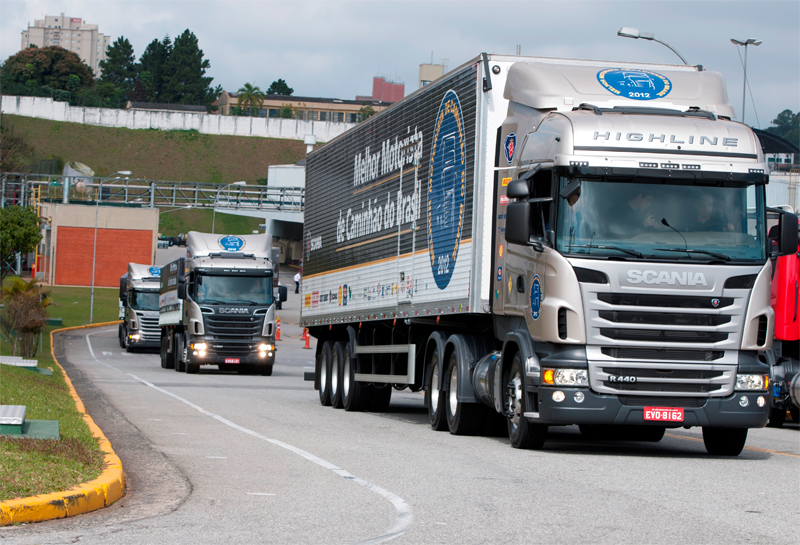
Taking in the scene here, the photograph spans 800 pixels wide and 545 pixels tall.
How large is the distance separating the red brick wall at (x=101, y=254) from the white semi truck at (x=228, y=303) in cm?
4946

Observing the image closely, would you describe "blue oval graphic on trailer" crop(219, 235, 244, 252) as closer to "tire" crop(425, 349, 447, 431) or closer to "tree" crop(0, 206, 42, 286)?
"tire" crop(425, 349, 447, 431)

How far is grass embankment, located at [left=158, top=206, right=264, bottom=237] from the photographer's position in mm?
100188

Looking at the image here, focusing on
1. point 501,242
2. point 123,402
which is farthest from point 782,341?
point 123,402

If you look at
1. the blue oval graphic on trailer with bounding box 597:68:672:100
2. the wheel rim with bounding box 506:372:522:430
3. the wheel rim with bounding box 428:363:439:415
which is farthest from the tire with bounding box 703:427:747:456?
the blue oval graphic on trailer with bounding box 597:68:672:100

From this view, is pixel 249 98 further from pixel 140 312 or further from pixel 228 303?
pixel 228 303

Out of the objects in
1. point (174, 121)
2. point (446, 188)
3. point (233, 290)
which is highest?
point (174, 121)

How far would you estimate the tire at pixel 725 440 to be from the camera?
39.9ft

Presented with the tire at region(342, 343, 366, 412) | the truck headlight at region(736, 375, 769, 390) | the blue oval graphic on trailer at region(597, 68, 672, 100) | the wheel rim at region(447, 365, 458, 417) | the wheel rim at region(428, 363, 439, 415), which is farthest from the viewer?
the tire at region(342, 343, 366, 412)

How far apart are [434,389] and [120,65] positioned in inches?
7279

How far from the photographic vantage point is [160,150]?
135 m

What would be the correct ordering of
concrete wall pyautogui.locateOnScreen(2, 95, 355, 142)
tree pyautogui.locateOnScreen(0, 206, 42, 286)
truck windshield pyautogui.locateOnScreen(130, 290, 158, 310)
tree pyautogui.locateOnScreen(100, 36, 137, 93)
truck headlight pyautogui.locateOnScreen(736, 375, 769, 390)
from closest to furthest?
truck headlight pyautogui.locateOnScreen(736, 375, 769, 390), truck windshield pyautogui.locateOnScreen(130, 290, 158, 310), tree pyautogui.locateOnScreen(0, 206, 42, 286), concrete wall pyautogui.locateOnScreen(2, 95, 355, 142), tree pyautogui.locateOnScreen(100, 36, 137, 93)

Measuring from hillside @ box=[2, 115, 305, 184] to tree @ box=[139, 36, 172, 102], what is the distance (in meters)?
40.8

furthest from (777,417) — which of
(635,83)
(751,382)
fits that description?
(635,83)

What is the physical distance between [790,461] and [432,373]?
16.5 feet
